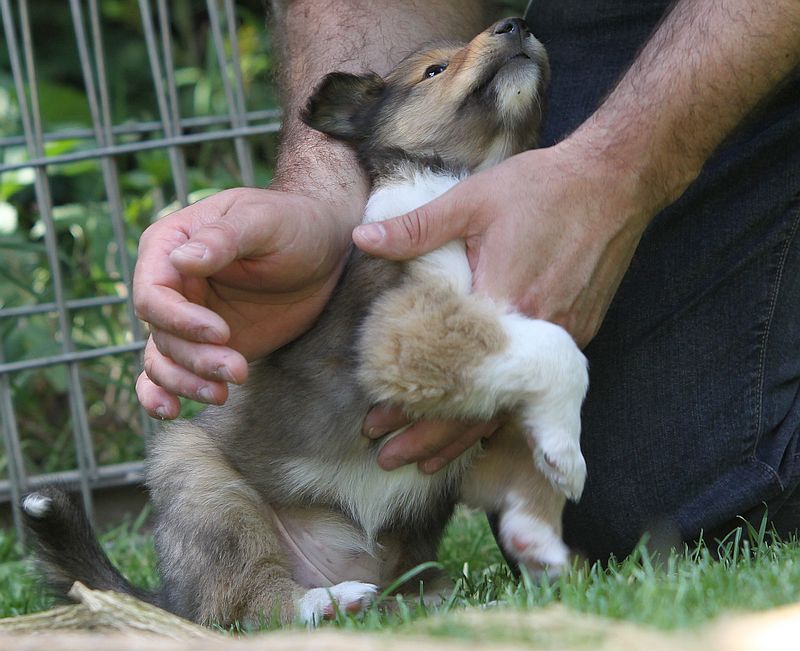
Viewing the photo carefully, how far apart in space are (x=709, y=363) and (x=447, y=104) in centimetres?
121

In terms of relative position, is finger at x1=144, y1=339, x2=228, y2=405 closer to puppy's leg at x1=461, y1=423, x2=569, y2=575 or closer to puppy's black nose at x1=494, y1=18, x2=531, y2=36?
puppy's leg at x1=461, y1=423, x2=569, y2=575

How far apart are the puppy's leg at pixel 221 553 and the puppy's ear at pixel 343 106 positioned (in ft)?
3.60

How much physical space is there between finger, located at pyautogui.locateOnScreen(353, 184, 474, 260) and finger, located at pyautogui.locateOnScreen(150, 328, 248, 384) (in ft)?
1.60

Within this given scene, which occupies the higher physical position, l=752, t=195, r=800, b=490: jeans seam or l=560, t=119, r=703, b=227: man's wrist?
l=560, t=119, r=703, b=227: man's wrist

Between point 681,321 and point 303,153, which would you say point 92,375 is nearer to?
point 303,153

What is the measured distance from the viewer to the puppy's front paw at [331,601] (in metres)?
2.77

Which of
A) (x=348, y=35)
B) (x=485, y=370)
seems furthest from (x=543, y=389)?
(x=348, y=35)

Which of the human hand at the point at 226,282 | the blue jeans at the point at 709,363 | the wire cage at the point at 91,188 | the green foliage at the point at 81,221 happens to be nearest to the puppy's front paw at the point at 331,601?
the human hand at the point at 226,282

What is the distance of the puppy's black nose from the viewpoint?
3291mm

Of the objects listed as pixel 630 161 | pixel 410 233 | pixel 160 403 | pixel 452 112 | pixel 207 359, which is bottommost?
pixel 160 403

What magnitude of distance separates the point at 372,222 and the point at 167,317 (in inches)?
26.9

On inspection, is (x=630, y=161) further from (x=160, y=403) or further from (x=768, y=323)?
(x=160, y=403)

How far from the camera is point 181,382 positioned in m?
2.87

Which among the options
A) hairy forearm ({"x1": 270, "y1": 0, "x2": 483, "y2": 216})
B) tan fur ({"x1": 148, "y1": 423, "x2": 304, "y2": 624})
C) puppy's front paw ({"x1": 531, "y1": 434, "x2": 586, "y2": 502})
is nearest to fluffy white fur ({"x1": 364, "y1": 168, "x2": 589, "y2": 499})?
puppy's front paw ({"x1": 531, "y1": 434, "x2": 586, "y2": 502})
